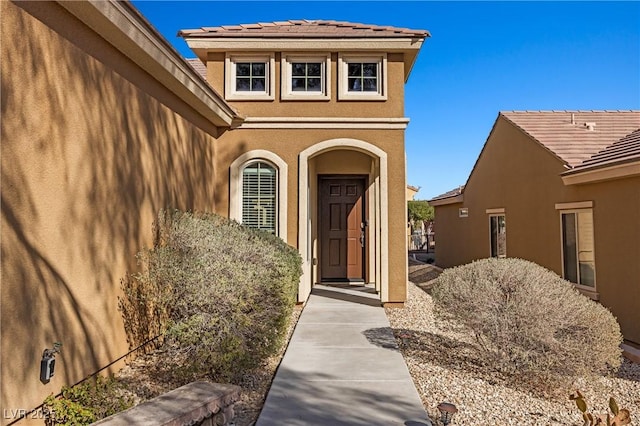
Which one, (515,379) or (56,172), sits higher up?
(56,172)

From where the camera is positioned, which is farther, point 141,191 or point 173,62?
point 173,62

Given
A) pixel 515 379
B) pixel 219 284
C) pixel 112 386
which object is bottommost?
pixel 515 379

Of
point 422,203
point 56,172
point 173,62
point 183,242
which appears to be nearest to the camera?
point 56,172

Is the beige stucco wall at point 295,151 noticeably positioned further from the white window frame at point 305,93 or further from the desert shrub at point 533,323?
the desert shrub at point 533,323

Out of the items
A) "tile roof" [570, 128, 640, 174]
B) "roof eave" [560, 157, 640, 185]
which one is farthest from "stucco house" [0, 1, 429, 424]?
"tile roof" [570, 128, 640, 174]

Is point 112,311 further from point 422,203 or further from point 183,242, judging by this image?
point 422,203

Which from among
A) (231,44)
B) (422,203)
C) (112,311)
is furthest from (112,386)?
(422,203)

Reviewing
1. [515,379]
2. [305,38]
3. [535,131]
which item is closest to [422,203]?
[535,131]

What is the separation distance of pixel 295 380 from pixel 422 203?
87.1 ft

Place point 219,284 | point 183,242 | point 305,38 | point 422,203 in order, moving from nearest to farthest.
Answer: point 219,284 → point 183,242 → point 305,38 → point 422,203

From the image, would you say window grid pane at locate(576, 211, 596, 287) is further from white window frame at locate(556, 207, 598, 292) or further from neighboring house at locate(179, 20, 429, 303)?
neighboring house at locate(179, 20, 429, 303)

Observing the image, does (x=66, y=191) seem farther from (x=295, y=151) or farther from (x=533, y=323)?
(x=295, y=151)

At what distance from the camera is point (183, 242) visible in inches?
202

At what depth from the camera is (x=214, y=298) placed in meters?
4.41
